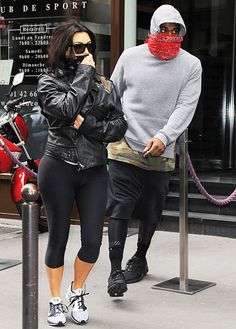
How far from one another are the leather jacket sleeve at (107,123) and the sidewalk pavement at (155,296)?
1.22 m

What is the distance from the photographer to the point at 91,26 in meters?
8.42

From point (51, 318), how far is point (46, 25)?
4.85 m

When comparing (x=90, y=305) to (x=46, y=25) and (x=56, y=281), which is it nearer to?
(x=56, y=281)

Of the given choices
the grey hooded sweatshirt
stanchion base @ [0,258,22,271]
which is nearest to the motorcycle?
stanchion base @ [0,258,22,271]

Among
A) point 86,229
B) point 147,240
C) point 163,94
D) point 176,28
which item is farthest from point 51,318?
point 176,28

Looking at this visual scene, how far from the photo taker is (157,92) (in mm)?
5223

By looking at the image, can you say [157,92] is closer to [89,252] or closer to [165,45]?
[165,45]

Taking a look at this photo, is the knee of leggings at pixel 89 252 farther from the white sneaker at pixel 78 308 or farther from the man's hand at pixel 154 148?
the man's hand at pixel 154 148

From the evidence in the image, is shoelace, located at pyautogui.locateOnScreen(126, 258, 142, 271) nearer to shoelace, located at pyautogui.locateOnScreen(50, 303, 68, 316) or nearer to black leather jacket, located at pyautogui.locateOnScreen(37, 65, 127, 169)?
shoelace, located at pyautogui.locateOnScreen(50, 303, 68, 316)

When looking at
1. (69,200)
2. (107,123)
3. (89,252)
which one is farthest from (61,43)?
(89,252)

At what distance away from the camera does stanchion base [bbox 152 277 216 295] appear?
5.40m

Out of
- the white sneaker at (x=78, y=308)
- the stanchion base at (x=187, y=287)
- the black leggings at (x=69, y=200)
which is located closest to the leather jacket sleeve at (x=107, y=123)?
the black leggings at (x=69, y=200)

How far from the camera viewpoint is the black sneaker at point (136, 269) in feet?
18.7

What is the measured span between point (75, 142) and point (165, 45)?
1200 millimetres
